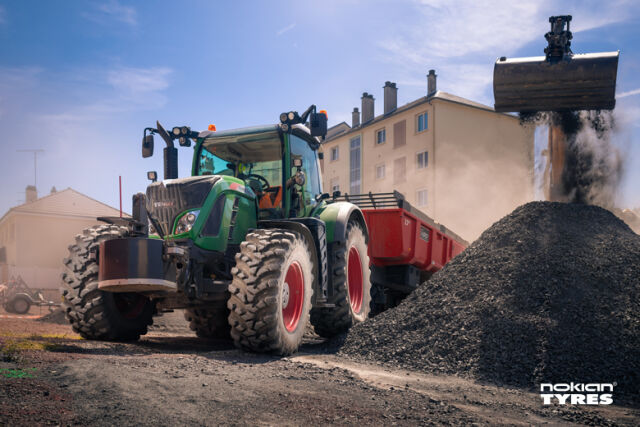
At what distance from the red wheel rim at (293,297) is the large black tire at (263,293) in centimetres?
11

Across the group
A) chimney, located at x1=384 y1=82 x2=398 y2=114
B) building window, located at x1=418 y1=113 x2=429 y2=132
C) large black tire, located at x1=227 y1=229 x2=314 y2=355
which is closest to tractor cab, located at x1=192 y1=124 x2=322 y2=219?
large black tire, located at x1=227 y1=229 x2=314 y2=355

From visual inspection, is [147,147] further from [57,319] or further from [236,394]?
[57,319]

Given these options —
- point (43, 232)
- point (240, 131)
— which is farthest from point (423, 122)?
point (240, 131)

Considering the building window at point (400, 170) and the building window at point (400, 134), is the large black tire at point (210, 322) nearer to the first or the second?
the building window at point (400, 170)

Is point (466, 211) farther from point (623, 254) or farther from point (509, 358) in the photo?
point (509, 358)

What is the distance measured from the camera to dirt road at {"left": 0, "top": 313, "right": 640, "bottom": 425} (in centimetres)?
345

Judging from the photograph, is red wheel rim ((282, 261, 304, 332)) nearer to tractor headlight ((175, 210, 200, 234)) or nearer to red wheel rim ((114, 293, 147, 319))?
tractor headlight ((175, 210, 200, 234))

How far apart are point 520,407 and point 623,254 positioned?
3881 mm

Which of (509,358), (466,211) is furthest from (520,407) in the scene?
(466,211)

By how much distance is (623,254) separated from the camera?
7672 millimetres

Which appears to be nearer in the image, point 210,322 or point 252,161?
point 252,161

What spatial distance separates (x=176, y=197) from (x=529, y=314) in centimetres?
411

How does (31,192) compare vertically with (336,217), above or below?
above

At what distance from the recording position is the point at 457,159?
102 feet
